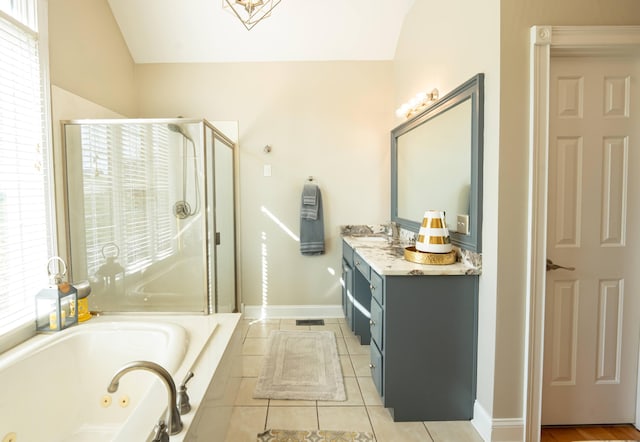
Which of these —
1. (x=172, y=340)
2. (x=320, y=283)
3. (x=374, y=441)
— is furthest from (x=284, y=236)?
(x=374, y=441)

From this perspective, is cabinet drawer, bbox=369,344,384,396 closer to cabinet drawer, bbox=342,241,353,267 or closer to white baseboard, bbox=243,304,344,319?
cabinet drawer, bbox=342,241,353,267

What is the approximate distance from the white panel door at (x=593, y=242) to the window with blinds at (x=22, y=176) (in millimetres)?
2782

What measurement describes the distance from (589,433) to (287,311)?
2392 millimetres

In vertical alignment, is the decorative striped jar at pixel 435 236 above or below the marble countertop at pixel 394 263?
above

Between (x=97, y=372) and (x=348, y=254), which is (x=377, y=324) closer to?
(x=348, y=254)

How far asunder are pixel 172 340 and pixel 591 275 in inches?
86.4

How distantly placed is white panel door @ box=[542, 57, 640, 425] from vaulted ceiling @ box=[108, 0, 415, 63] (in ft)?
5.76

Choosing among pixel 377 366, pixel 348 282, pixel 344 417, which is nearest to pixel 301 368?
pixel 344 417

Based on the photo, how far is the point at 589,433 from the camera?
1609 mm

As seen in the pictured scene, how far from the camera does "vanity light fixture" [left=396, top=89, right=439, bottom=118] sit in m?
2.15

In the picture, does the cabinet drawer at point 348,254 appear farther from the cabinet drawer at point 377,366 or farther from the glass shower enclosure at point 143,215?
the glass shower enclosure at point 143,215

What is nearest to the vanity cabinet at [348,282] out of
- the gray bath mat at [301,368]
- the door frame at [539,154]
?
the gray bath mat at [301,368]

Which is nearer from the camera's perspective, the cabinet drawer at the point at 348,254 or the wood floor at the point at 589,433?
the wood floor at the point at 589,433

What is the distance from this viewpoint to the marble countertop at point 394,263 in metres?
1.67
